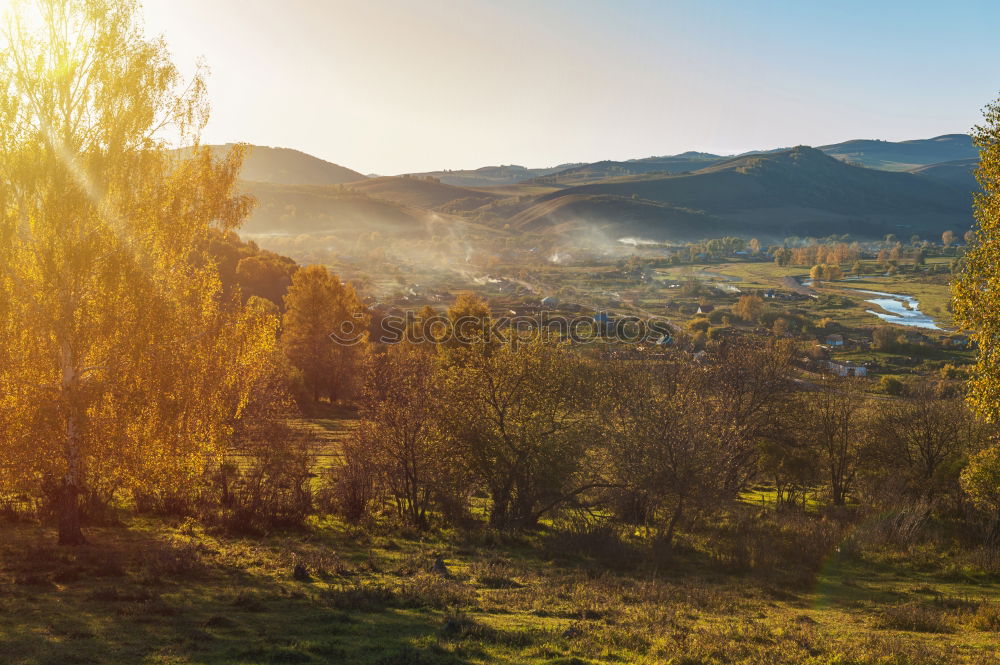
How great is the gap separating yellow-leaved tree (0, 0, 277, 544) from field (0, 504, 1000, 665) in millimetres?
3369

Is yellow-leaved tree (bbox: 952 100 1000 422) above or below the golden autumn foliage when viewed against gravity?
above

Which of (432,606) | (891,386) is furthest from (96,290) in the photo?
(891,386)

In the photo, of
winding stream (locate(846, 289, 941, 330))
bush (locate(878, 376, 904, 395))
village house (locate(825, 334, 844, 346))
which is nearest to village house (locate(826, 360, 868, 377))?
bush (locate(878, 376, 904, 395))

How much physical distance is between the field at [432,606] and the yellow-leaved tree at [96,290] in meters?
3.37

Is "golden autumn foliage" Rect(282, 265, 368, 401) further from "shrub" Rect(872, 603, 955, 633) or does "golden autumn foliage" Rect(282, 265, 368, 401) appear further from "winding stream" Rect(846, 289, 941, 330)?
"winding stream" Rect(846, 289, 941, 330)

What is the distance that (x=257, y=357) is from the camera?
23.4 meters

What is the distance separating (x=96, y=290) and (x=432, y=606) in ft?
44.7

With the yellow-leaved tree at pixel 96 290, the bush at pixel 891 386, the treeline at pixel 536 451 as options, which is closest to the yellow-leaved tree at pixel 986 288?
the treeline at pixel 536 451

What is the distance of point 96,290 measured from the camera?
18797 mm

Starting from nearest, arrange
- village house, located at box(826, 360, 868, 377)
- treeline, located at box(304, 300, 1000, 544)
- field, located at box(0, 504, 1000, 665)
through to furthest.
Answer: field, located at box(0, 504, 1000, 665)
treeline, located at box(304, 300, 1000, 544)
village house, located at box(826, 360, 868, 377)

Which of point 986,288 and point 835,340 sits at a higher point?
point 986,288

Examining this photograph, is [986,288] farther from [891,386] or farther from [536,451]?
[891,386]

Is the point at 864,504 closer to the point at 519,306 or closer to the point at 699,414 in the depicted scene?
the point at 699,414

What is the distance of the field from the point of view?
1500 cm
